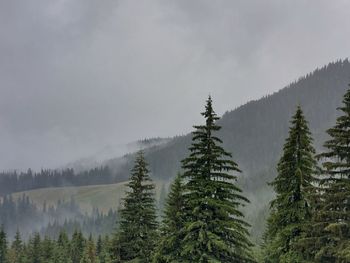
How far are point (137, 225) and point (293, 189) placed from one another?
12120mm

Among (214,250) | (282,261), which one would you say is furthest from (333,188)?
(214,250)

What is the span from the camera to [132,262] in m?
30.4

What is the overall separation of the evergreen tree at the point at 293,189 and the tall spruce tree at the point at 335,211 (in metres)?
2.52

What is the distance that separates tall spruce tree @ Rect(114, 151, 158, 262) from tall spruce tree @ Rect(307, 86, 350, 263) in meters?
13.5

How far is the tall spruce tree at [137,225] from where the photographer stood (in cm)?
3139

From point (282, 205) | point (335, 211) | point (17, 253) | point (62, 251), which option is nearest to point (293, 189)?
point (282, 205)

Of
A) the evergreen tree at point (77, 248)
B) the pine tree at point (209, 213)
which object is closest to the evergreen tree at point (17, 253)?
the evergreen tree at point (77, 248)

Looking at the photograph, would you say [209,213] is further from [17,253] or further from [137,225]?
[17,253]

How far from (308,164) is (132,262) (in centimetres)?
1370

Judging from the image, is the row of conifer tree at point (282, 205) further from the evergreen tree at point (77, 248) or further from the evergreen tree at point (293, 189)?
the evergreen tree at point (77, 248)

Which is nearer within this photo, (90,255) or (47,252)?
(47,252)

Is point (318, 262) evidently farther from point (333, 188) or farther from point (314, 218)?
point (333, 188)

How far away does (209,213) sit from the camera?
22500mm

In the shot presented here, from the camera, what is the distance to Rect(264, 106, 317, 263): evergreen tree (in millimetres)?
23672
